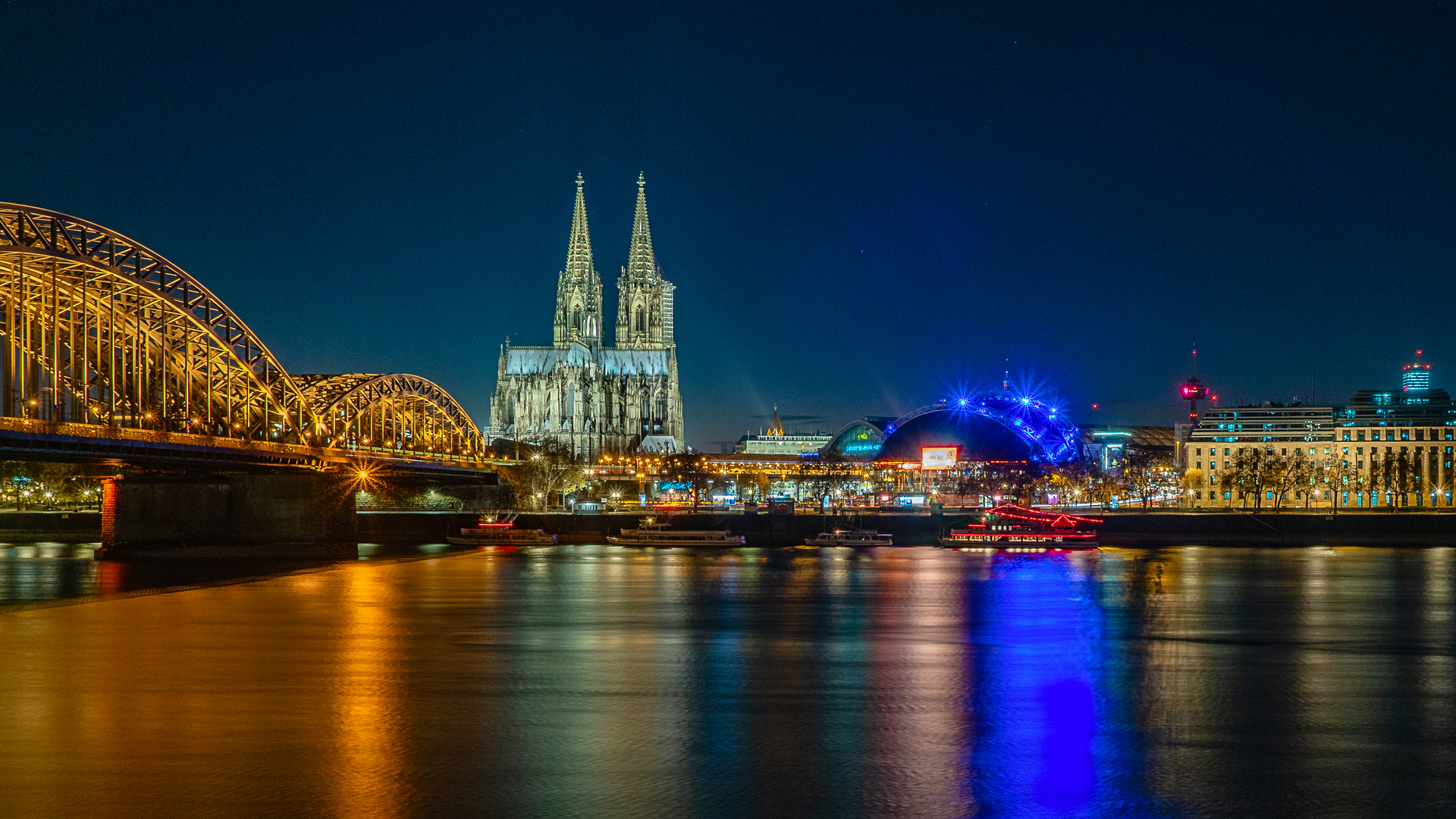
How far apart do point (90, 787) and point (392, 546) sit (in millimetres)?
67416

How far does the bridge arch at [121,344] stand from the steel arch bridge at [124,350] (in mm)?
68

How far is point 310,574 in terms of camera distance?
55.6 metres

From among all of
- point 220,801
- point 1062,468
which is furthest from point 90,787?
point 1062,468

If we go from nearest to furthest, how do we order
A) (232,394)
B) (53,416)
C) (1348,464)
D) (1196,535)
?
1. (53,416)
2. (232,394)
3. (1196,535)
4. (1348,464)

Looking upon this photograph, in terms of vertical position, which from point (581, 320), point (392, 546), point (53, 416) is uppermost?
point (581, 320)

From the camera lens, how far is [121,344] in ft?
187

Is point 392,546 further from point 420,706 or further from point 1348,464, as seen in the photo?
point 1348,464

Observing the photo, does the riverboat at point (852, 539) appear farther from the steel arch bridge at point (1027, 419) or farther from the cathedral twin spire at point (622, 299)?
the cathedral twin spire at point (622, 299)

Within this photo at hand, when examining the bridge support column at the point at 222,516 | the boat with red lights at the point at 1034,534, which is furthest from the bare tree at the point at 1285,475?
the bridge support column at the point at 222,516

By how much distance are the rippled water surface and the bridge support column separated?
18.8 m

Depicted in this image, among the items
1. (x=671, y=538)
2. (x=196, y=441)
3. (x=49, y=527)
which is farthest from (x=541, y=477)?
(x=196, y=441)

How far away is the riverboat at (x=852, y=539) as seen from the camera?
3140 inches

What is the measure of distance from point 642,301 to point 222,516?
4916 inches

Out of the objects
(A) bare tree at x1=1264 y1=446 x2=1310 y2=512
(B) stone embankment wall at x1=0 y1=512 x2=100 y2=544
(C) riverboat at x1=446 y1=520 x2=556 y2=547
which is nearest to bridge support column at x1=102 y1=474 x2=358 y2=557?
(C) riverboat at x1=446 y1=520 x2=556 y2=547
